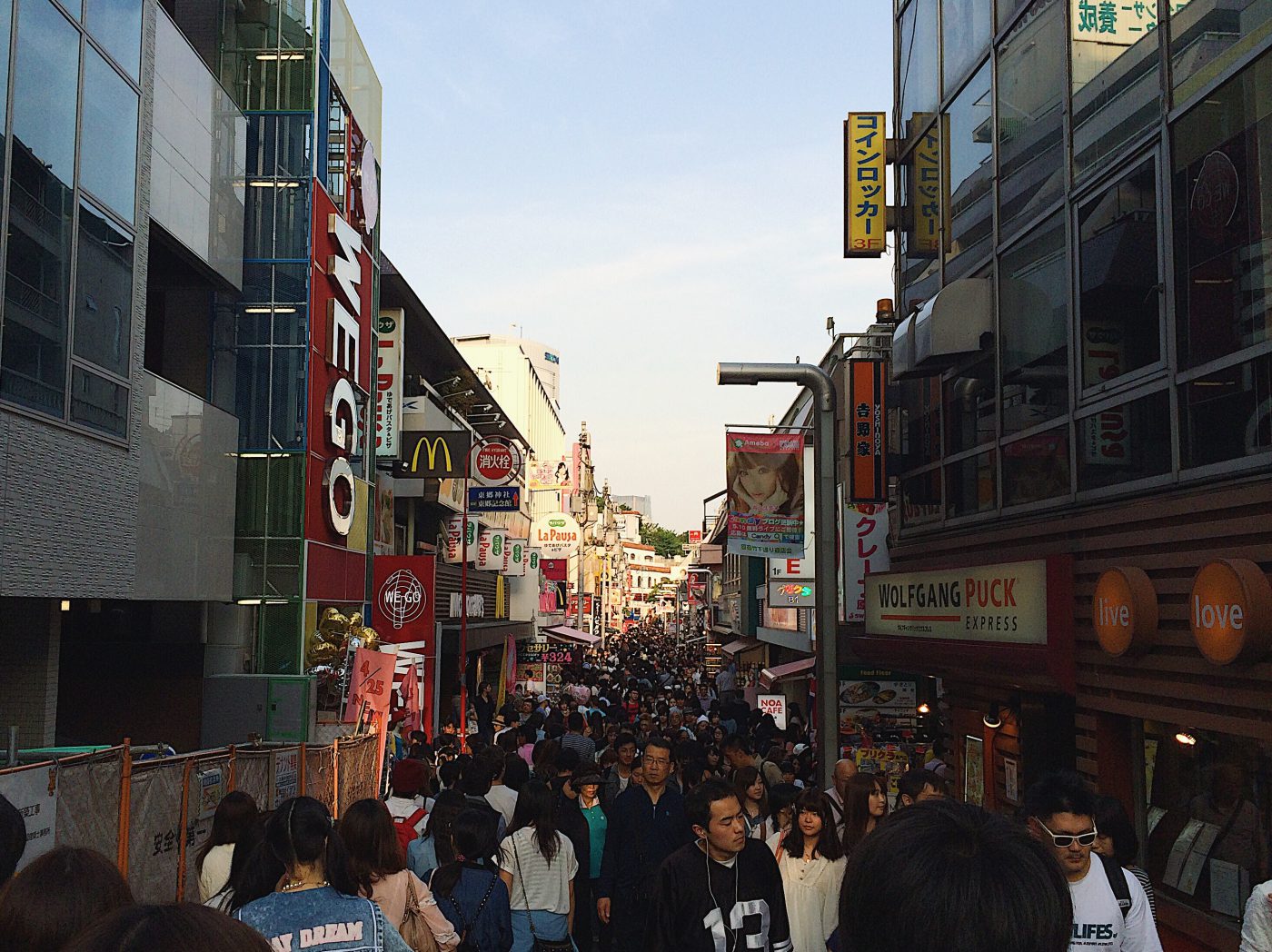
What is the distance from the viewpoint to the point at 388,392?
2645 centimetres

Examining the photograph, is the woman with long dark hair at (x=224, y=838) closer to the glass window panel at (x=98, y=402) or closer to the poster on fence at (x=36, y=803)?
the poster on fence at (x=36, y=803)

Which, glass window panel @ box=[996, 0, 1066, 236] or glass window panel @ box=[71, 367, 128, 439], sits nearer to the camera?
glass window panel @ box=[996, 0, 1066, 236]

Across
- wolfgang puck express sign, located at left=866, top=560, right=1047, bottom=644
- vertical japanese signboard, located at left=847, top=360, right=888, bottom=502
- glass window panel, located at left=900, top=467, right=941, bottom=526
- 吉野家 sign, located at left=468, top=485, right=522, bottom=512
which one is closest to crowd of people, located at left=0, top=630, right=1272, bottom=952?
wolfgang puck express sign, located at left=866, top=560, right=1047, bottom=644

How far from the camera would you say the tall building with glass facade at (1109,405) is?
8.86 m

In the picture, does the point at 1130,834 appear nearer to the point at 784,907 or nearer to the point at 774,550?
the point at 784,907

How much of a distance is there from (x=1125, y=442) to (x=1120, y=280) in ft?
4.66

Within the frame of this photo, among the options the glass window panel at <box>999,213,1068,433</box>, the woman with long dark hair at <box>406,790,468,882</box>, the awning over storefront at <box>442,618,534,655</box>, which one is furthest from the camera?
the awning over storefront at <box>442,618,534,655</box>

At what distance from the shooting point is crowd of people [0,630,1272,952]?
2361mm

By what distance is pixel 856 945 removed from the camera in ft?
7.95

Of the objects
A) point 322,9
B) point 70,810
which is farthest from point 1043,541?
point 322,9

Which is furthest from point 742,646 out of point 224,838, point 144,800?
point 224,838

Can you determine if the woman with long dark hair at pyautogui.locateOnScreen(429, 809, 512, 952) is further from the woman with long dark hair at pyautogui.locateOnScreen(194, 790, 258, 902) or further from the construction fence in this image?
the construction fence

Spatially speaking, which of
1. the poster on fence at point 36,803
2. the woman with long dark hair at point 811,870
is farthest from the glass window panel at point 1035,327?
the poster on fence at point 36,803

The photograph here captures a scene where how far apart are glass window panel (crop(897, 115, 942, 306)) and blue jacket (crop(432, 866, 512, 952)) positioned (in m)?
11.6
